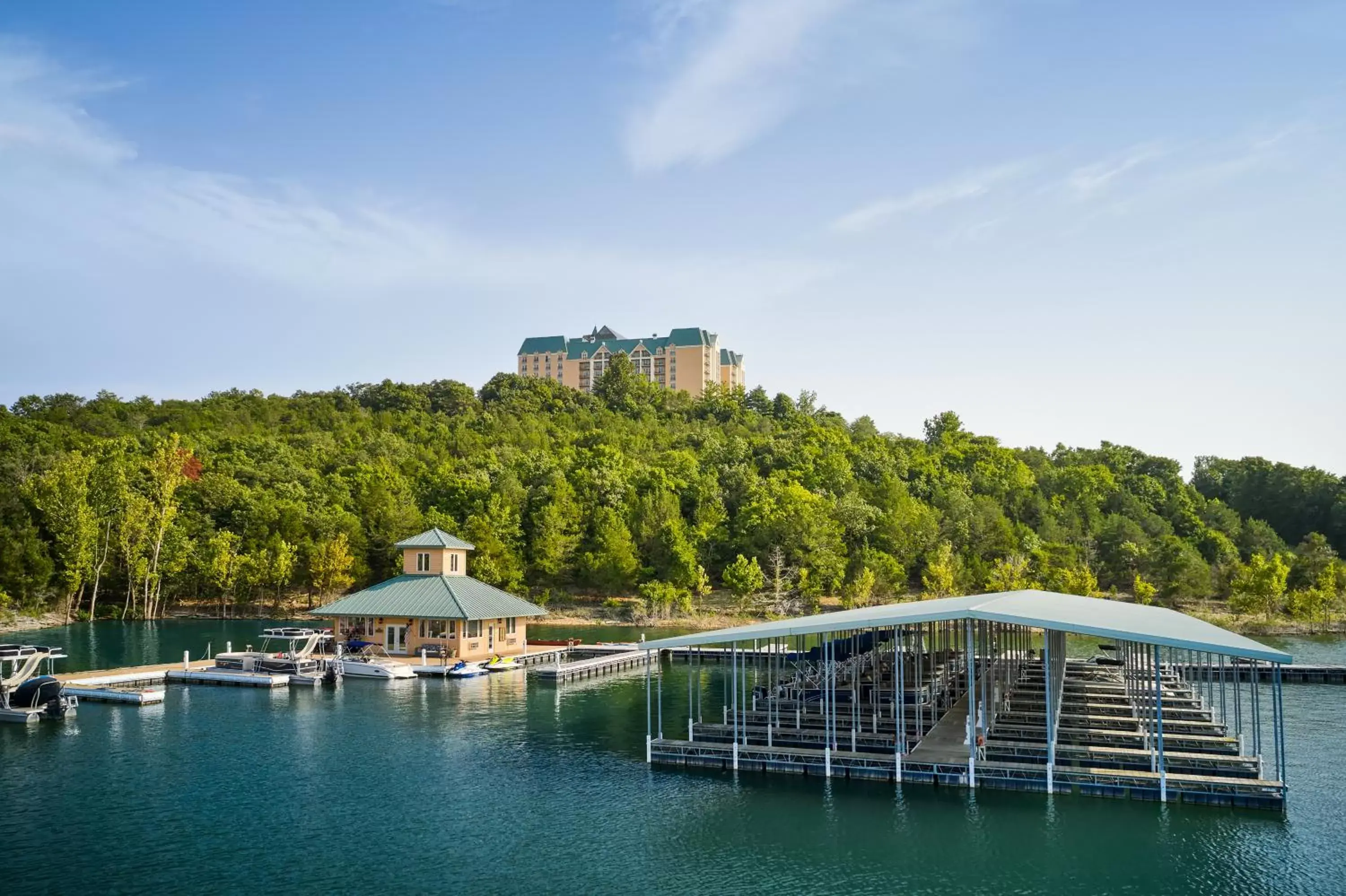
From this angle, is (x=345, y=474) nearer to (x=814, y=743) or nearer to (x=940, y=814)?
(x=814, y=743)

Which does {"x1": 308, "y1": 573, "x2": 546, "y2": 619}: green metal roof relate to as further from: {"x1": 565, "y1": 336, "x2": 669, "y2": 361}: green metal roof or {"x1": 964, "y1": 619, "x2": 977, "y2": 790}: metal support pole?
{"x1": 565, "y1": 336, "x2": 669, "y2": 361}: green metal roof

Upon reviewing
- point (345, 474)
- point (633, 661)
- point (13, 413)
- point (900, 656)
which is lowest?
point (633, 661)

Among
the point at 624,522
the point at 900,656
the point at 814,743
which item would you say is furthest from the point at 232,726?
the point at 624,522

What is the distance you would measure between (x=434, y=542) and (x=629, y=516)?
30235mm

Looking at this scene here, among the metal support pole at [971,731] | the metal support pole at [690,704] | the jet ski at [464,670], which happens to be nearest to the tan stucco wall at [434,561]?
the jet ski at [464,670]

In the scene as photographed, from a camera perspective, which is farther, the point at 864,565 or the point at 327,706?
the point at 864,565

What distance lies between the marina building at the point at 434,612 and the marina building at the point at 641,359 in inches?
3873

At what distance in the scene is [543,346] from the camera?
6260 inches

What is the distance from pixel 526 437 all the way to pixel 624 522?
27996 millimetres

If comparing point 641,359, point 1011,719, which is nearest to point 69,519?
point 1011,719

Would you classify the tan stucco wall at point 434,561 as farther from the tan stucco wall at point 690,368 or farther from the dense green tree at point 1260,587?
the tan stucco wall at point 690,368

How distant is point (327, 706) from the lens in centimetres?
3488

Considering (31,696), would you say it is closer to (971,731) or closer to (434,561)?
(434,561)

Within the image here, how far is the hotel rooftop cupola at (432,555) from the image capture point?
4816cm
